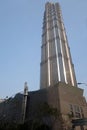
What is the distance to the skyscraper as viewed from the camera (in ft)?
130

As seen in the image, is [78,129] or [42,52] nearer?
[78,129]

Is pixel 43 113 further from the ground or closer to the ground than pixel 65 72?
closer to the ground

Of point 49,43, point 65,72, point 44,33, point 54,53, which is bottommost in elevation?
point 65,72

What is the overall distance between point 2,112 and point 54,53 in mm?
20349

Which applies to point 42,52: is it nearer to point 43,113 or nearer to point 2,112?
point 2,112

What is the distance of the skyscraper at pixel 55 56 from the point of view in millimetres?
39750

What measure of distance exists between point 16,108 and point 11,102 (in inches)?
73.4

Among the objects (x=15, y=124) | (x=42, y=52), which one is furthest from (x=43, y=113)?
(x=42, y=52)

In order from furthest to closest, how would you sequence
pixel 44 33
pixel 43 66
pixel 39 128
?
pixel 44 33
pixel 43 66
pixel 39 128

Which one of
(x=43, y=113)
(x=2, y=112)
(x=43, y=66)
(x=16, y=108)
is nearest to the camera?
(x=43, y=113)

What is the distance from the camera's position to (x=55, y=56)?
140 feet

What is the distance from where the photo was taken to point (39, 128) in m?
20.8

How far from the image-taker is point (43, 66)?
142ft

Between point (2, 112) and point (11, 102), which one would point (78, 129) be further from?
point (2, 112)
